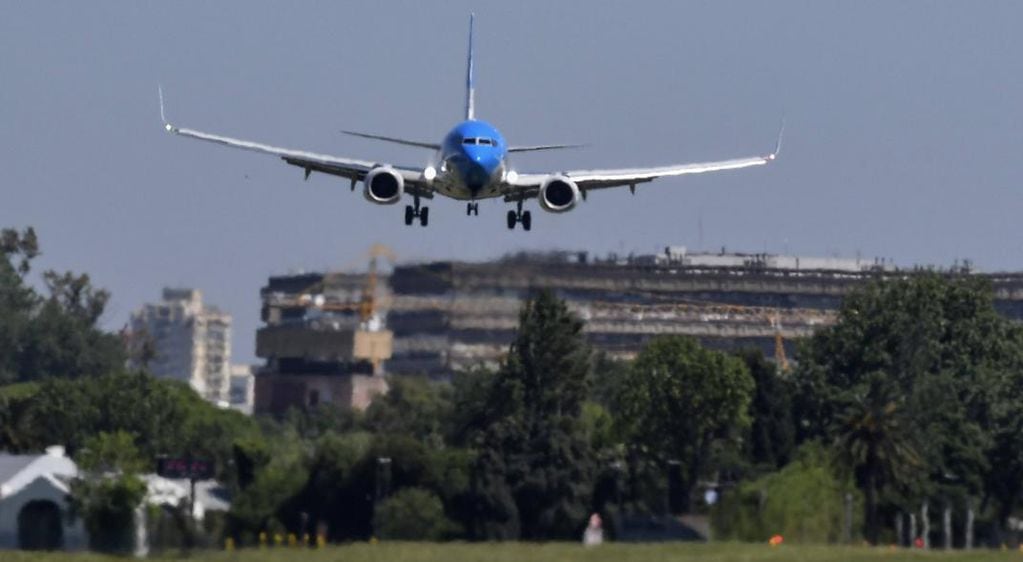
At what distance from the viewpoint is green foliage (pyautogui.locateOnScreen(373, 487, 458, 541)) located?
74438mm

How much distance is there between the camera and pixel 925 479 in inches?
3551

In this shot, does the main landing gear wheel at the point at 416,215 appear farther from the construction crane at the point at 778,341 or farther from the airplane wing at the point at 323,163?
the construction crane at the point at 778,341

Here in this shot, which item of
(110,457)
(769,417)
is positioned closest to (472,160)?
(110,457)

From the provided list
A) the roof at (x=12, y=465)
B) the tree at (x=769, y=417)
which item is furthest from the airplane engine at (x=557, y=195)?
the tree at (x=769, y=417)

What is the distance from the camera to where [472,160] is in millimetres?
62031

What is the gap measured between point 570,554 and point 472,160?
1538 centimetres

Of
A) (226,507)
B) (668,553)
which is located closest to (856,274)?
(226,507)

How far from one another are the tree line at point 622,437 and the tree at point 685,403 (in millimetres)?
107

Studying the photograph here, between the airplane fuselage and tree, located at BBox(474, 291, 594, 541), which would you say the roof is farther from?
the airplane fuselage

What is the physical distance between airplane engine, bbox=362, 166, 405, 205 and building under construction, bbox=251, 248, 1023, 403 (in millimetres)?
18804

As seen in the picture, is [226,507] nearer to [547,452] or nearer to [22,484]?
[22,484]

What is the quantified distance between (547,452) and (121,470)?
72.4 feet

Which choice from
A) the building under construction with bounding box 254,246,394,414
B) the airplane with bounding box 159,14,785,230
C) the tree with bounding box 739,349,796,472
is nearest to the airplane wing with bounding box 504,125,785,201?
the airplane with bounding box 159,14,785,230

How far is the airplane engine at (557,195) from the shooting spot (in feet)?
213
